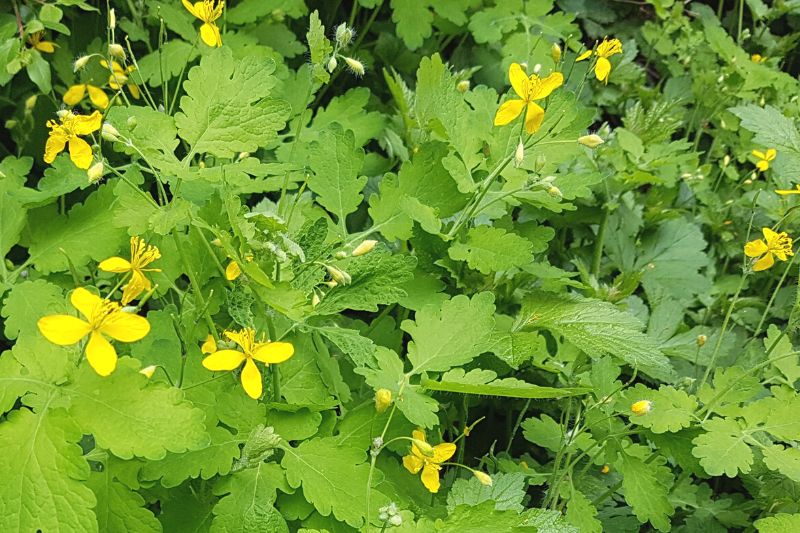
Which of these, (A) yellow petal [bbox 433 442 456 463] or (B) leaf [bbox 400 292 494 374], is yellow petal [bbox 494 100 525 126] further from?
(A) yellow petal [bbox 433 442 456 463]

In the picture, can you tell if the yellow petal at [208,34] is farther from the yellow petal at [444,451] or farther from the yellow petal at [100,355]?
the yellow petal at [444,451]

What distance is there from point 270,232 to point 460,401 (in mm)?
699

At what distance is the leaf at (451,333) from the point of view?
1.34m

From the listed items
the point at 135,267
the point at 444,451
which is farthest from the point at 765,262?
the point at 135,267

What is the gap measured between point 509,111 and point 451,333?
42cm

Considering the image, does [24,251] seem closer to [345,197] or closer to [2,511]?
[345,197]

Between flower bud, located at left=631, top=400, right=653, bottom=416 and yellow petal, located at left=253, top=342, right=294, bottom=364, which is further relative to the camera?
flower bud, located at left=631, top=400, right=653, bottom=416

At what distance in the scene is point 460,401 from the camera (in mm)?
1684

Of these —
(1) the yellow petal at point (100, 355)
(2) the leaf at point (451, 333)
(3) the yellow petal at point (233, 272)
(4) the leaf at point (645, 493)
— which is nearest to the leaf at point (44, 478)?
(1) the yellow petal at point (100, 355)

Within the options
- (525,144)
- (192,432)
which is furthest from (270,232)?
(525,144)

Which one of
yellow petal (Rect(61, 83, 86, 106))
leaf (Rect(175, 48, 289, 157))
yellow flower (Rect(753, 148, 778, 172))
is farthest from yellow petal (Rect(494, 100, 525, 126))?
yellow petal (Rect(61, 83, 86, 106))

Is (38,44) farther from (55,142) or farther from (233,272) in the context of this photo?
(233,272)

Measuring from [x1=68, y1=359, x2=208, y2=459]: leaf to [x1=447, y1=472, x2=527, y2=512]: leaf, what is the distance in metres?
0.52

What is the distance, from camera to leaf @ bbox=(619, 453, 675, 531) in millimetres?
1450
